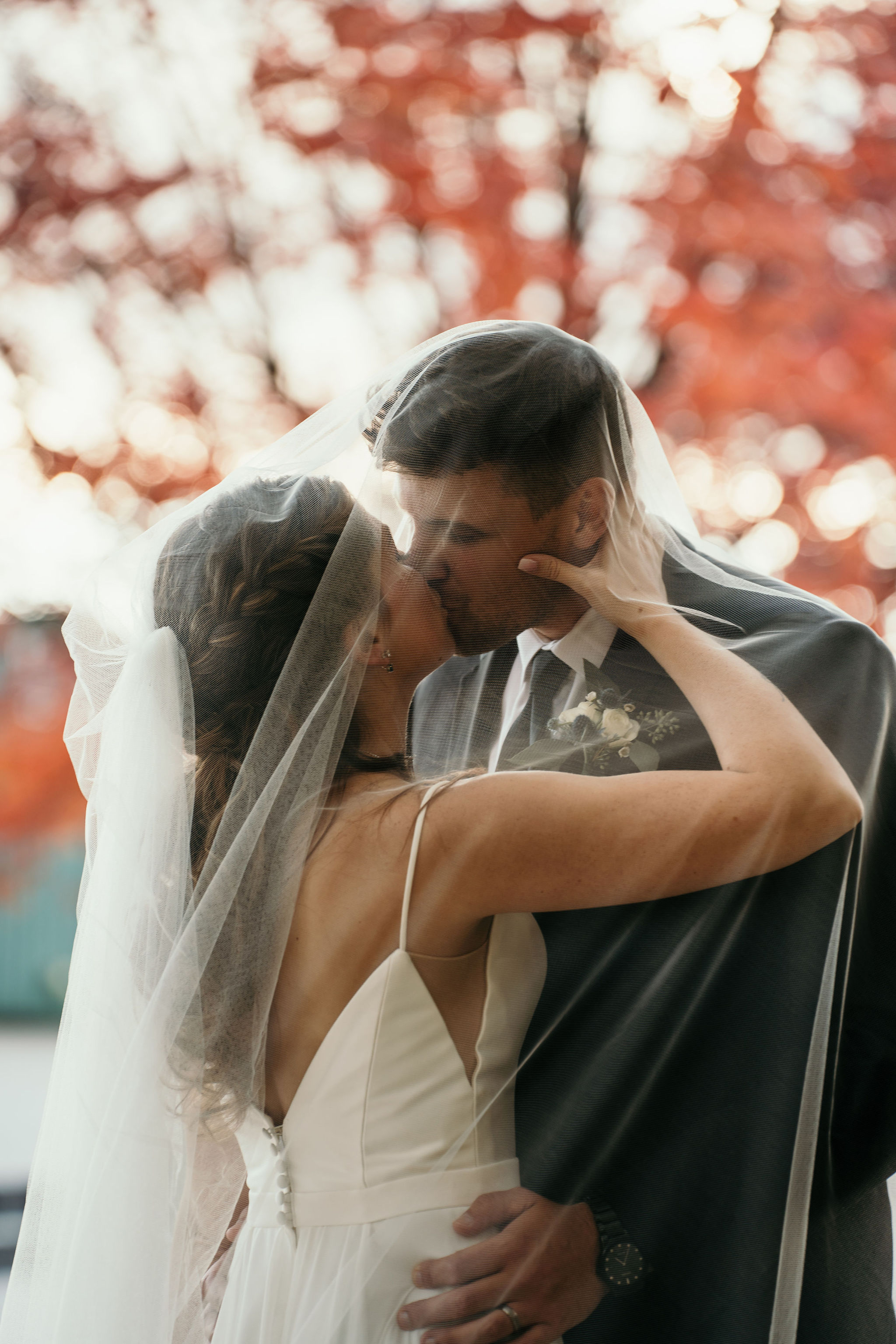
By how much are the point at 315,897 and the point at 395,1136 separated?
232mm

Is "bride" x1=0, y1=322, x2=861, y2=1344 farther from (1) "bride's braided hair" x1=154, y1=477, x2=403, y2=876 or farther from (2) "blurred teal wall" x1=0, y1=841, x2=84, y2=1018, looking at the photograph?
(2) "blurred teal wall" x1=0, y1=841, x2=84, y2=1018

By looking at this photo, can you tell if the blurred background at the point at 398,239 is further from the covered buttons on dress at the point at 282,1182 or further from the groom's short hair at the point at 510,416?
the covered buttons on dress at the point at 282,1182

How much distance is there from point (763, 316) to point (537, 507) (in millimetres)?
1227

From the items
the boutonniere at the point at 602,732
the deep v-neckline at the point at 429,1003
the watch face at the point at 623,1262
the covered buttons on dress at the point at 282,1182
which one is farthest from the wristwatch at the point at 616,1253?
the boutonniere at the point at 602,732

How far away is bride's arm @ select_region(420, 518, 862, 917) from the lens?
2.65 feet

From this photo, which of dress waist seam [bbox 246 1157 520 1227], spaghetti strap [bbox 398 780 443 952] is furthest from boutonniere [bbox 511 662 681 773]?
dress waist seam [bbox 246 1157 520 1227]

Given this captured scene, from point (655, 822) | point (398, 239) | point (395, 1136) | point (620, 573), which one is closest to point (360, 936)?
point (395, 1136)

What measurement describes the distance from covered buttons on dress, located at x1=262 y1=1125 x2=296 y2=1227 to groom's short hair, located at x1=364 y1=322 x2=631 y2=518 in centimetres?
67

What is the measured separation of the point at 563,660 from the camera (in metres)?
0.99

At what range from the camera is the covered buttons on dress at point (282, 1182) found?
91 cm

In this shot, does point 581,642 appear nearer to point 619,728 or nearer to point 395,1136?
point 619,728

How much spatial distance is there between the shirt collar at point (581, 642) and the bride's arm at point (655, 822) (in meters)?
0.13

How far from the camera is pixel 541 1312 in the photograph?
0.86m

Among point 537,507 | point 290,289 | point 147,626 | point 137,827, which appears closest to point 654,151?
point 290,289
